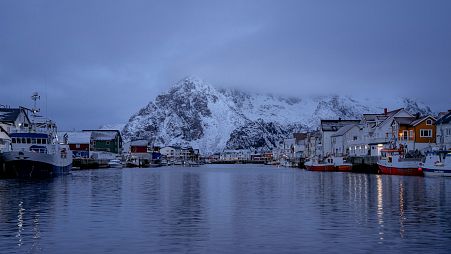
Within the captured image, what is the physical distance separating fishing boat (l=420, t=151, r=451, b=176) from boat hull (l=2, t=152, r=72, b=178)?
46.2m

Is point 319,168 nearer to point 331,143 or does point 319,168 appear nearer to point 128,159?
point 331,143

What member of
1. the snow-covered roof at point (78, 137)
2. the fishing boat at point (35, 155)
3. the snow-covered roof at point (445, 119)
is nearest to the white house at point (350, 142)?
the snow-covered roof at point (445, 119)

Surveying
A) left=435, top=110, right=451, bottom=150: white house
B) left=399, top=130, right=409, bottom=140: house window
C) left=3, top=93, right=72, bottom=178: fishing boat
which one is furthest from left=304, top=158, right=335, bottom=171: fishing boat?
left=3, top=93, right=72, bottom=178: fishing boat

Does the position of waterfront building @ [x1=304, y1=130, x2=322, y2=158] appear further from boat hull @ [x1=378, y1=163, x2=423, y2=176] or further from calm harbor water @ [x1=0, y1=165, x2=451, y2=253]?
calm harbor water @ [x1=0, y1=165, x2=451, y2=253]

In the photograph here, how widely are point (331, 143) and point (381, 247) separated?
457ft

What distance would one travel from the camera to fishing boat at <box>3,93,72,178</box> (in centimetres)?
7038

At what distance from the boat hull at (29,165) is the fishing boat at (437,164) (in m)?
46.2

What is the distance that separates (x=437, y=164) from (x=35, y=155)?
47552 millimetres

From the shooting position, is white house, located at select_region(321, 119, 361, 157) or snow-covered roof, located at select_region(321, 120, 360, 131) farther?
snow-covered roof, located at select_region(321, 120, 360, 131)

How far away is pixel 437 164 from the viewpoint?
73.2m

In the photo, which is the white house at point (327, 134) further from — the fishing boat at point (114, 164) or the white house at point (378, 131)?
the fishing boat at point (114, 164)

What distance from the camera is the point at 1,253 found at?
17797 mm

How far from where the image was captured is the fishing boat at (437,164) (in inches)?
2815

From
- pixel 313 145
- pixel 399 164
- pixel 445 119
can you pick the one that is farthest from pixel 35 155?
pixel 313 145
